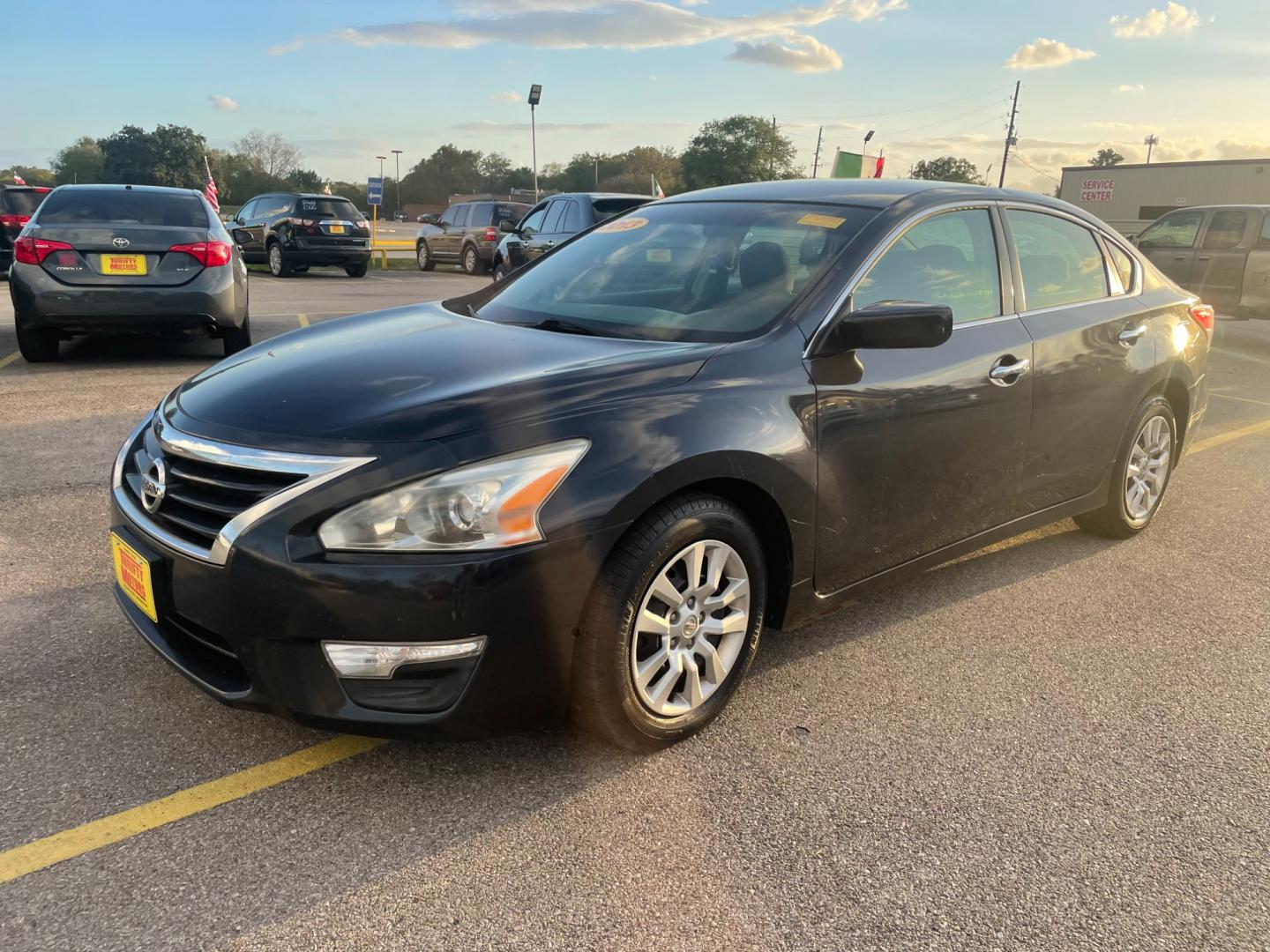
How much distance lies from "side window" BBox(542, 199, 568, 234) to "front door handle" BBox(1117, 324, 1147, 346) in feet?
37.2

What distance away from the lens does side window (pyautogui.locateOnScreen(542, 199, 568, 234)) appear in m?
14.8

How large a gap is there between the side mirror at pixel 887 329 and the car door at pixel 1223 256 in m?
11.7

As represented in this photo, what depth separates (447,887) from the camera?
221cm

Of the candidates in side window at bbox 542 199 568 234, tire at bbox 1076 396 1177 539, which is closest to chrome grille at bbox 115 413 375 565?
tire at bbox 1076 396 1177 539

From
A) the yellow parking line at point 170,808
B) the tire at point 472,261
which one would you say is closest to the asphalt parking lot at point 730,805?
the yellow parking line at point 170,808

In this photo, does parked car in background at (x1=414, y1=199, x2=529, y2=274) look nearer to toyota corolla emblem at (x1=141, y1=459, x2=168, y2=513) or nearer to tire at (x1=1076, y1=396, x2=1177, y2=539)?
tire at (x1=1076, y1=396, x2=1177, y2=539)

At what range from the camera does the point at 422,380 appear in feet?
8.90

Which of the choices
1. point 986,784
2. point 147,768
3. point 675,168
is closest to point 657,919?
point 986,784

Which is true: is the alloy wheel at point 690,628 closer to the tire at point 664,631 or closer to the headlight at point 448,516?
the tire at point 664,631

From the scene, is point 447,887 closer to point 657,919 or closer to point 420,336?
point 657,919

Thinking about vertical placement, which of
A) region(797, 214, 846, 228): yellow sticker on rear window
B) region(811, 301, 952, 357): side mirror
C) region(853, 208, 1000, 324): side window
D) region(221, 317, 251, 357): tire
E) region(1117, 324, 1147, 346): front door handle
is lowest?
region(221, 317, 251, 357): tire

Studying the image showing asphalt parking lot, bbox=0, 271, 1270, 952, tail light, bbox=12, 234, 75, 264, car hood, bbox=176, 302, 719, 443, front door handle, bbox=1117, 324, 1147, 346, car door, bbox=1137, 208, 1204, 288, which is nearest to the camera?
asphalt parking lot, bbox=0, 271, 1270, 952

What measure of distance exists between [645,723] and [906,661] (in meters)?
1.17

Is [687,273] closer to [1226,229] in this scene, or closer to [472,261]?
[1226,229]
